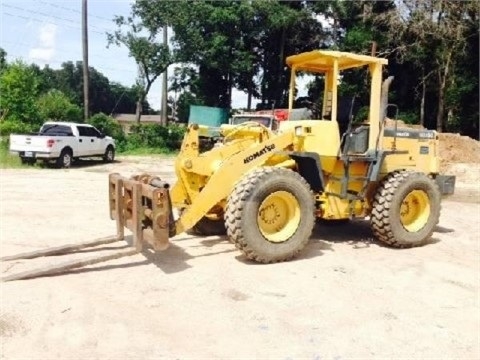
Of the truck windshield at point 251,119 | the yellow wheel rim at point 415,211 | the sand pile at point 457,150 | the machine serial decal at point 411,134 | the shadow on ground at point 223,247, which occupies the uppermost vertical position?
the truck windshield at point 251,119

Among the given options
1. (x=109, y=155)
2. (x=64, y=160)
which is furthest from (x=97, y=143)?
(x=64, y=160)

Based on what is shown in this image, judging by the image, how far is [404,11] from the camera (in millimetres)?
24422

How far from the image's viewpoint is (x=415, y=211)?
7.89 metres

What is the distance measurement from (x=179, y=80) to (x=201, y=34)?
A: 4.17 metres

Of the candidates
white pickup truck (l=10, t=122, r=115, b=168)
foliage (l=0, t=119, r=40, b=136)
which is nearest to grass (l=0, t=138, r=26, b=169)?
white pickup truck (l=10, t=122, r=115, b=168)

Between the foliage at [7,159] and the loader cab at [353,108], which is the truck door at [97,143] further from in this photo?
the loader cab at [353,108]

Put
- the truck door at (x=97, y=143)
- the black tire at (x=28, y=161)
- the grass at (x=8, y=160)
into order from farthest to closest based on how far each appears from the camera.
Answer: the truck door at (x=97, y=143) → the black tire at (x=28, y=161) → the grass at (x=8, y=160)

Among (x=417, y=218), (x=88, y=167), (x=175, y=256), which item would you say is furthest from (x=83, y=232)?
(x=88, y=167)

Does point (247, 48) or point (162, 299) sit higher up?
point (247, 48)

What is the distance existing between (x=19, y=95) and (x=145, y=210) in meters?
28.9

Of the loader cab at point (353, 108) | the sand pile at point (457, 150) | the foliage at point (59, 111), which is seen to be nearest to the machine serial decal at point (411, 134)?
the loader cab at point (353, 108)

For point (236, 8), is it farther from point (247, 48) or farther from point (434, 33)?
point (434, 33)

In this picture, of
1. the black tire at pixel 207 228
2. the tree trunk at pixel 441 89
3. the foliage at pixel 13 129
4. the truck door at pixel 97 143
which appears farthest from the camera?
the foliage at pixel 13 129

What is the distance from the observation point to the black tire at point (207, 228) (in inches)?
305
